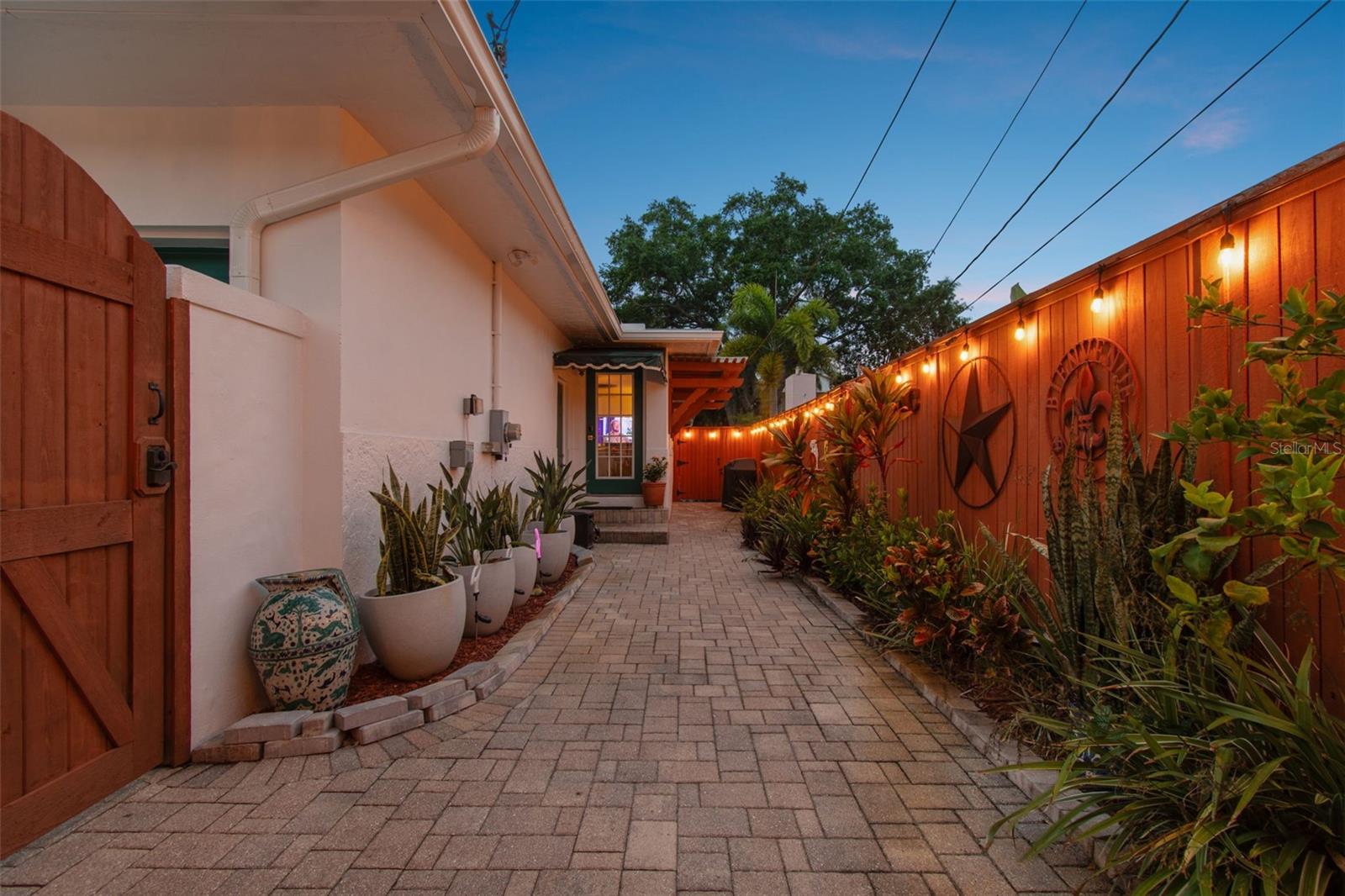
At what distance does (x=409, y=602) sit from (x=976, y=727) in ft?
9.74

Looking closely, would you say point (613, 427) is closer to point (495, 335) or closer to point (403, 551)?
point (495, 335)

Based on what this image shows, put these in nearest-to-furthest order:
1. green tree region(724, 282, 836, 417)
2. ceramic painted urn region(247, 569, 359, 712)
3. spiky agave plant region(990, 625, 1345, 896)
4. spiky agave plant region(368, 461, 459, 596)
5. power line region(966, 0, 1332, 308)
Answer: spiky agave plant region(990, 625, 1345, 896) < ceramic painted urn region(247, 569, 359, 712) < spiky agave plant region(368, 461, 459, 596) < power line region(966, 0, 1332, 308) < green tree region(724, 282, 836, 417)

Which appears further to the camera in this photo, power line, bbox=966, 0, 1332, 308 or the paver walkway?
power line, bbox=966, 0, 1332, 308

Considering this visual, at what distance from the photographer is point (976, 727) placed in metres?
2.65

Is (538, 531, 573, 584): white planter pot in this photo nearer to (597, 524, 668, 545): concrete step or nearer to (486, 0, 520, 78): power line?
(597, 524, 668, 545): concrete step

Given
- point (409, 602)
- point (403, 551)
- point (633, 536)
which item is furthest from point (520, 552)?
point (633, 536)

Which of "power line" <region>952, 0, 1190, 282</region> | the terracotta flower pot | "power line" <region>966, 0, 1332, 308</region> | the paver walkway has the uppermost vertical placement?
"power line" <region>952, 0, 1190, 282</region>

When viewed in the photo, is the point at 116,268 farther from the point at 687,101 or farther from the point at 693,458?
the point at 693,458

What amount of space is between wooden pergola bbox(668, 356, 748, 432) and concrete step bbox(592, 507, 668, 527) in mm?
3198

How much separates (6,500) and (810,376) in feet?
44.5

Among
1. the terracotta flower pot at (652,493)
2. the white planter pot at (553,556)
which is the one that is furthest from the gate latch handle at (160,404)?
the terracotta flower pot at (652,493)

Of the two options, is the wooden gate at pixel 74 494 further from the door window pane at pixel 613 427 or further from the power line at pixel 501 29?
the door window pane at pixel 613 427

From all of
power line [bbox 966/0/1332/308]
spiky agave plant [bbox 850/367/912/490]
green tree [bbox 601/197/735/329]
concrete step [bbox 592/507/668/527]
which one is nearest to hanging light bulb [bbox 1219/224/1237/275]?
spiky agave plant [bbox 850/367/912/490]

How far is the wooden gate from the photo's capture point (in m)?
1.94
